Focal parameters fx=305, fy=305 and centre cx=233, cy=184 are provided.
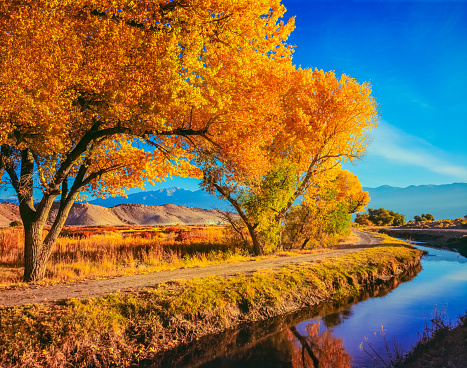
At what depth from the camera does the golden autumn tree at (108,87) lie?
905 centimetres

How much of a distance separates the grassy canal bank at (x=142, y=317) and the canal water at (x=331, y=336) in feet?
1.68

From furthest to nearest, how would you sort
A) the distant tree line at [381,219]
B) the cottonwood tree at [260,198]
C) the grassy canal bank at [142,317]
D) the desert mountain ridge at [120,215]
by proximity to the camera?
the desert mountain ridge at [120,215] → the distant tree line at [381,219] → the cottonwood tree at [260,198] → the grassy canal bank at [142,317]

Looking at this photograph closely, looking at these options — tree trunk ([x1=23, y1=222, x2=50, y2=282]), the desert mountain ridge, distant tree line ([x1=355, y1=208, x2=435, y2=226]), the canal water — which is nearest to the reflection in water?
the canal water

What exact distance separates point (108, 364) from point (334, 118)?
20.3 m

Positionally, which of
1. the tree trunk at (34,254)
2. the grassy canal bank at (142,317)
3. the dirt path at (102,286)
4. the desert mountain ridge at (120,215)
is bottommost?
the grassy canal bank at (142,317)

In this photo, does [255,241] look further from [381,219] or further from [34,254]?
[381,219]

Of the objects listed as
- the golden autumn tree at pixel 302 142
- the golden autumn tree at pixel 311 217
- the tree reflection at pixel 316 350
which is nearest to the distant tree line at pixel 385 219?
the golden autumn tree at pixel 311 217

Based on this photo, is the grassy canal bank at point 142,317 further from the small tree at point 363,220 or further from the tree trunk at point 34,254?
the small tree at point 363,220

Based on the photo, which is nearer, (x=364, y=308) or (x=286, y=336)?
(x=286, y=336)

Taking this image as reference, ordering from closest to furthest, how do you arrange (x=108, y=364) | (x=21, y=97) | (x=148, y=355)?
1. (x=108, y=364)
2. (x=148, y=355)
3. (x=21, y=97)

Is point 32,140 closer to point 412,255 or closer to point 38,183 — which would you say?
point 38,183

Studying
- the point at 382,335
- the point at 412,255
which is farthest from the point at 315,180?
the point at 382,335

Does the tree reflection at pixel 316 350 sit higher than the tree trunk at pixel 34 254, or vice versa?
the tree trunk at pixel 34 254

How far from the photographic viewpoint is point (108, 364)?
22.6 feet
